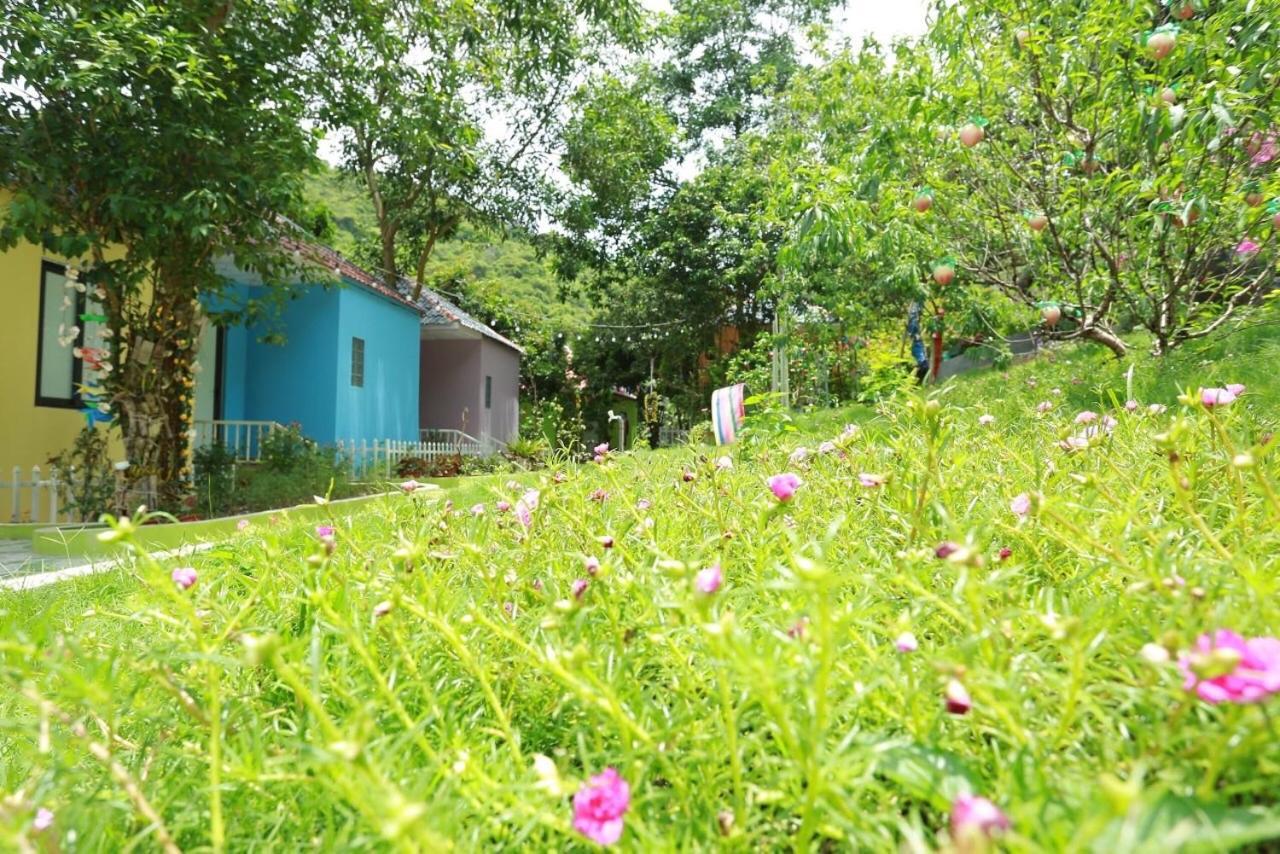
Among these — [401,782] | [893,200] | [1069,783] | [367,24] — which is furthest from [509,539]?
[367,24]

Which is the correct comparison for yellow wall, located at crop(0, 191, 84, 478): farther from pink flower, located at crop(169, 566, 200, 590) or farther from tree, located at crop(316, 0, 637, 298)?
pink flower, located at crop(169, 566, 200, 590)

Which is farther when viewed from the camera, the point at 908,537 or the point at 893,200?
the point at 893,200

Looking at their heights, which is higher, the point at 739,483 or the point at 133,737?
the point at 739,483

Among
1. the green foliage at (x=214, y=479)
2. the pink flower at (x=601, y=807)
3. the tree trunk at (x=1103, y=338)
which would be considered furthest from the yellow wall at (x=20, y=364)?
the tree trunk at (x=1103, y=338)

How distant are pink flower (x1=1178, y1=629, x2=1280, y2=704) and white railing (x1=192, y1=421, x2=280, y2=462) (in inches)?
377

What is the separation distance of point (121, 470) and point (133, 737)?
629 cm

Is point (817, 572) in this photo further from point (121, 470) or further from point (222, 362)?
point (222, 362)

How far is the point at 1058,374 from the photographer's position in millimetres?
5820

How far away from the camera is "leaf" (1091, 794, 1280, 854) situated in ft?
1.45

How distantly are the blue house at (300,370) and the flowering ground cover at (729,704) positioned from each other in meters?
9.49

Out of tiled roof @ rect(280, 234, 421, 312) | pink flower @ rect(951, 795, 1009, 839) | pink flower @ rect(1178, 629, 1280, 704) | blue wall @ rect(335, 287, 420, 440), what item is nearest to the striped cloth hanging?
tiled roof @ rect(280, 234, 421, 312)

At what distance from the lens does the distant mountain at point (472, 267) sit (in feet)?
66.8

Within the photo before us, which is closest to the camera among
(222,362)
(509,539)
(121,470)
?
(509,539)

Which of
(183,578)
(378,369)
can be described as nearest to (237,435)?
(378,369)
